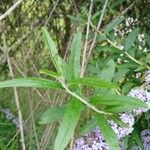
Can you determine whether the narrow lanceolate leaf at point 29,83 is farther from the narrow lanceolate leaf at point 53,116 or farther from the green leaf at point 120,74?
the green leaf at point 120,74

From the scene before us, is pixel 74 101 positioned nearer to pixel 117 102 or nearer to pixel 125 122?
pixel 117 102

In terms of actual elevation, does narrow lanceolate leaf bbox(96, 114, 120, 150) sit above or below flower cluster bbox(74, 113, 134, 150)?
above

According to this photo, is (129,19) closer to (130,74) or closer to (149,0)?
(149,0)

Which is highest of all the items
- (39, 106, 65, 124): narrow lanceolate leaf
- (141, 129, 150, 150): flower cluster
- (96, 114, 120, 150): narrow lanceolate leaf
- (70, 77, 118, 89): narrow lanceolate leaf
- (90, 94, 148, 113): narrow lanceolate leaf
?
(70, 77, 118, 89): narrow lanceolate leaf

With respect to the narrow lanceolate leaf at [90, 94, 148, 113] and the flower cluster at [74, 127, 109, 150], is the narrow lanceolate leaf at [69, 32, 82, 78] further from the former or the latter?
the flower cluster at [74, 127, 109, 150]

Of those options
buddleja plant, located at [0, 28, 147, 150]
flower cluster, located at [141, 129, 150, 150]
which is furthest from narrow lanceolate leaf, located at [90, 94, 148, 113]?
flower cluster, located at [141, 129, 150, 150]

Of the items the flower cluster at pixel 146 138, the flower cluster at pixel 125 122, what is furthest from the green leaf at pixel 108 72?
the flower cluster at pixel 146 138

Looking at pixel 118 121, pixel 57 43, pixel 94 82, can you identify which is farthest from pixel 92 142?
pixel 57 43
